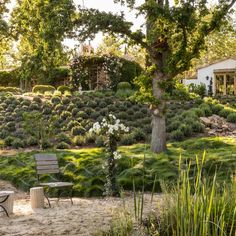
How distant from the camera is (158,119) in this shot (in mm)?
12523

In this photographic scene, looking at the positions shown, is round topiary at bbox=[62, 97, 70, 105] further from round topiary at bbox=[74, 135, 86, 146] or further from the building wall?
the building wall

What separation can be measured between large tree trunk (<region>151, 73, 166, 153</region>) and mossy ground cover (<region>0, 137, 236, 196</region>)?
0.27 meters

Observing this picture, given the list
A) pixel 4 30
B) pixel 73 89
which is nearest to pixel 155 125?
pixel 4 30

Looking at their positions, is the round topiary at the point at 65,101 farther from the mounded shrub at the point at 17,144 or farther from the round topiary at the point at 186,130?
the round topiary at the point at 186,130

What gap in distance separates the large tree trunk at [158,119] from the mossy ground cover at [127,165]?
0.88 feet

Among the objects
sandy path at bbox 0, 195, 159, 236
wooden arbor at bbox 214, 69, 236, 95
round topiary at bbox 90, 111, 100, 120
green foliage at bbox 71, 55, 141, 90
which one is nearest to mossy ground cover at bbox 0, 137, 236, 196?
sandy path at bbox 0, 195, 159, 236

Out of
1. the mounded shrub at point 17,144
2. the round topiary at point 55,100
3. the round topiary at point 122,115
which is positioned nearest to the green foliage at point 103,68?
the round topiary at point 55,100

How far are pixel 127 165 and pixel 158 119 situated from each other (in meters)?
1.86

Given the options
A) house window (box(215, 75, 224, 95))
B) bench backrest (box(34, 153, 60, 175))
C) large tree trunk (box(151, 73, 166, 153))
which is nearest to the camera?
bench backrest (box(34, 153, 60, 175))

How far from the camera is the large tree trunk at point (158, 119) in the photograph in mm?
12406

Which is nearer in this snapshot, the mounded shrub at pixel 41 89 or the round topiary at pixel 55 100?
the round topiary at pixel 55 100

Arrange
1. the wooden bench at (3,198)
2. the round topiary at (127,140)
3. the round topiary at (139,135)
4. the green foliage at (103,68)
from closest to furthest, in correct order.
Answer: the wooden bench at (3,198)
the round topiary at (127,140)
the round topiary at (139,135)
the green foliage at (103,68)

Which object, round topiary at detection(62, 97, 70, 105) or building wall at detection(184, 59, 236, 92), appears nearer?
round topiary at detection(62, 97, 70, 105)

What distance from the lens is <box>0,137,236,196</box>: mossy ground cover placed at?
33.4 ft
